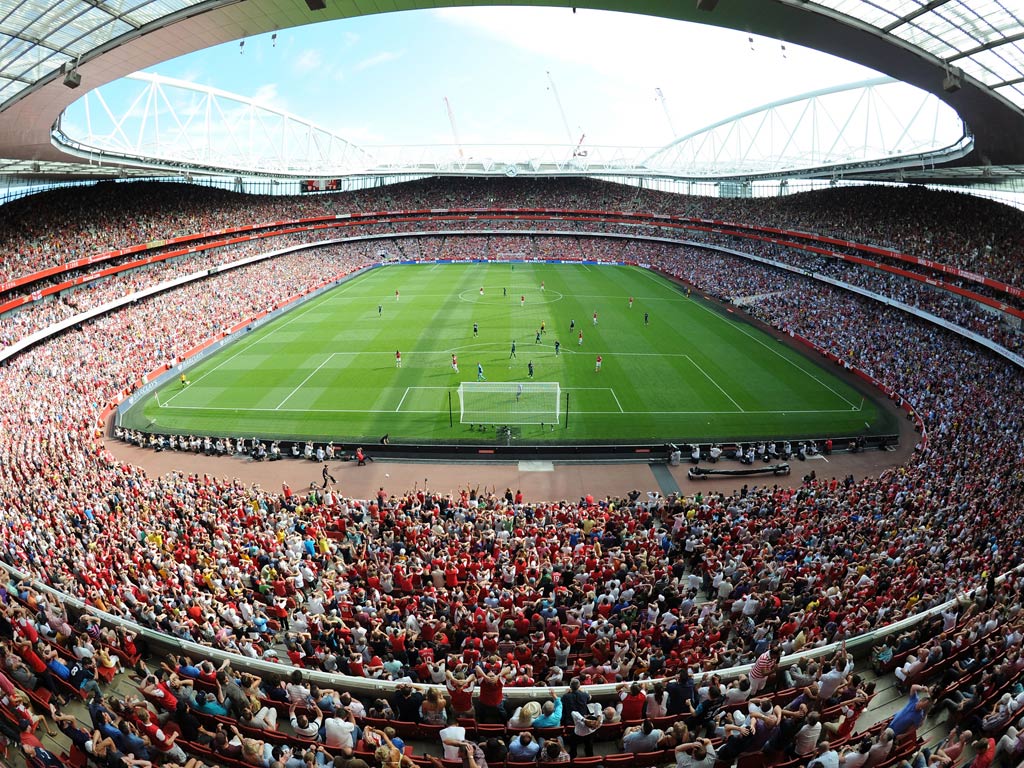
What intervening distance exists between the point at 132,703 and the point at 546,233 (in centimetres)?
8383

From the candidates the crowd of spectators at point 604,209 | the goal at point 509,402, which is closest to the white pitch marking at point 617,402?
the goal at point 509,402

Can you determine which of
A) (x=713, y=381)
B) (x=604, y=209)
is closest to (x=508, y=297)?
Answer: (x=713, y=381)

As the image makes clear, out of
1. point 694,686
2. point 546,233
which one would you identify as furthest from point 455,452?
point 546,233

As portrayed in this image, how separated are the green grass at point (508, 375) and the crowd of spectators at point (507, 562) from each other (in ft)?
21.9

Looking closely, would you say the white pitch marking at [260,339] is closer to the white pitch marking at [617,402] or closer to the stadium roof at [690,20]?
the stadium roof at [690,20]

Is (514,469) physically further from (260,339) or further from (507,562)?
(260,339)

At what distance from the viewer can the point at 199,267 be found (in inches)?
2206

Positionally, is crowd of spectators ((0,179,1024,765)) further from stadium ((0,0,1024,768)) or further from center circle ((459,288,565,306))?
center circle ((459,288,565,306))

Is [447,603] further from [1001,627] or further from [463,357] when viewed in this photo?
[463,357]

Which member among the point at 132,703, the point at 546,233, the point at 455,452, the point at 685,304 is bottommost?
the point at 455,452

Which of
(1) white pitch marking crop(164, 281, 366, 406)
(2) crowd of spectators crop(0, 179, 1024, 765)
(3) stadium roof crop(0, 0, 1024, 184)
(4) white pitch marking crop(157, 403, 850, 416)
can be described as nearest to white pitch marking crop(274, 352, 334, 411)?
(4) white pitch marking crop(157, 403, 850, 416)

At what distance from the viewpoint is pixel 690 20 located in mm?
17234

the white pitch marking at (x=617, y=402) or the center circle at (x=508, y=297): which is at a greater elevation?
the center circle at (x=508, y=297)

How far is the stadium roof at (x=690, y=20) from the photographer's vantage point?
16.1 meters
